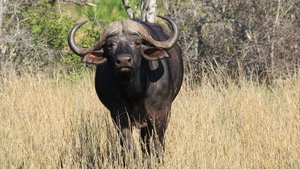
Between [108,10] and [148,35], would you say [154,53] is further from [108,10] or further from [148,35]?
[108,10]

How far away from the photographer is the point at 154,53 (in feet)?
15.0

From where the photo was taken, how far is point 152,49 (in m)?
4.55

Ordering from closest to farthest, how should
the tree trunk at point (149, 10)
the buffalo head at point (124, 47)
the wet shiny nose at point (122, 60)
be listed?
the wet shiny nose at point (122, 60)
the buffalo head at point (124, 47)
the tree trunk at point (149, 10)

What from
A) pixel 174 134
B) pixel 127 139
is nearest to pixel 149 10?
pixel 174 134

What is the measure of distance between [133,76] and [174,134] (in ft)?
4.65

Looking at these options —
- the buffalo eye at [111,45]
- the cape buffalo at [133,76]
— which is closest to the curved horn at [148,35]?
the cape buffalo at [133,76]

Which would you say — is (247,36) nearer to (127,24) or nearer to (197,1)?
(197,1)

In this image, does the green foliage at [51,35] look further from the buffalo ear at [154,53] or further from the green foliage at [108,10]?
the buffalo ear at [154,53]

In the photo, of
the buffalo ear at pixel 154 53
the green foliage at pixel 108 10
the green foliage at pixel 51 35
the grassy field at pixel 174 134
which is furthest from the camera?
the green foliage at pixel 108 10

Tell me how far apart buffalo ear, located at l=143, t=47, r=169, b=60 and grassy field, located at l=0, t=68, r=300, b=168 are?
3.22 feet

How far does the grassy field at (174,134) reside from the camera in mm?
4742

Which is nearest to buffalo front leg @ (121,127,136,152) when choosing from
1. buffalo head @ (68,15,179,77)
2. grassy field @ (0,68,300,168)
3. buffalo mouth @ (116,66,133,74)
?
grassy field @ (0,68,300,168)

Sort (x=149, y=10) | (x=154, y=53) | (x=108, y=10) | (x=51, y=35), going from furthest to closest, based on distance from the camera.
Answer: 1. (x=108, y=10)
2. (x=51, y=35)
3. (x=149, y=10)
4. (x=154, y=53)

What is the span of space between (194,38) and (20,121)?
17.0 ft
